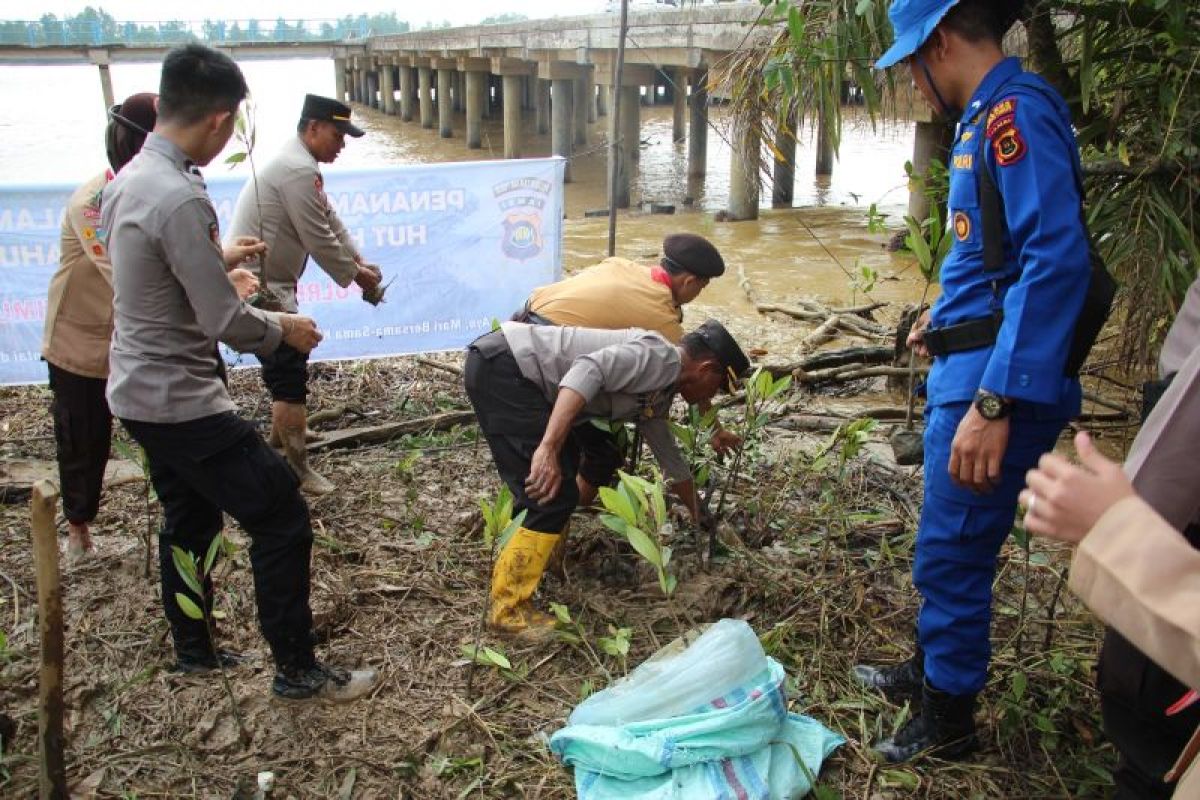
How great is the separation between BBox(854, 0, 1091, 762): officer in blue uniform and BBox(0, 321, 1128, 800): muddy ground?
338mm

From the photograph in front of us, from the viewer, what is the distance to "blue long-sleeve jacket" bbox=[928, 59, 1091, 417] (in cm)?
203

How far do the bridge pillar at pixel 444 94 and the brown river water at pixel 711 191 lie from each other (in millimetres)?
398

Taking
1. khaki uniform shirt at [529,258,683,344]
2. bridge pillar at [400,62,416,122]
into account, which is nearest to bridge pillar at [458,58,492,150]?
bridge pillar at [400,62,416,122]

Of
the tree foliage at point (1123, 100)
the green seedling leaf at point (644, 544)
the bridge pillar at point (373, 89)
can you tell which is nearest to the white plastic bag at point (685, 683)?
the green seedling leaf at point (644, 544)

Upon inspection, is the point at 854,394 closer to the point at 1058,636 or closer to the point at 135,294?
the point at 1058,636

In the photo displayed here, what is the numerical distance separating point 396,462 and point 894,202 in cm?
1315

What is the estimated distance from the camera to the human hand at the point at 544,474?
2.88 metres

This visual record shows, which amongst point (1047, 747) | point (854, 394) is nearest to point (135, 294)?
point (1047, 747)

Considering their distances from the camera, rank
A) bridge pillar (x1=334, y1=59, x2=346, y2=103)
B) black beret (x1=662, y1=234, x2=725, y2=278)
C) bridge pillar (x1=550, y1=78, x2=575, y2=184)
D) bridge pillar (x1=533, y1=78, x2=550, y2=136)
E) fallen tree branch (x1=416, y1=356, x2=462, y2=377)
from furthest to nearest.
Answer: bridge pillar (x1=334, y1=59, x2=346, y2=103)
bridge pillar (x1=533, y1=78, x2=550, y2=136)
bridge pillar (x1=550, y1=78, x2=575, y2=184)
fallen tree branch (x1=416, y1=356, x2=462, y2=377)
black beret (x1=662, y1=234, x2=725, y2=278)

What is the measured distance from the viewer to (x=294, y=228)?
4.32 m

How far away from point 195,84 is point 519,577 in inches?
66.7

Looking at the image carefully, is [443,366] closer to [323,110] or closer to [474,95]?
[323,110]

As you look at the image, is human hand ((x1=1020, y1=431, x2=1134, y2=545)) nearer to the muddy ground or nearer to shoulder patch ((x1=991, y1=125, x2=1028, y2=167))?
shoulder patch ((x1=991, y1=125, x2=1028, y2=167))

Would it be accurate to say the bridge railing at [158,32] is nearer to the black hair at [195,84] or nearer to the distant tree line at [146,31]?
the distant tree line at [146,31]
